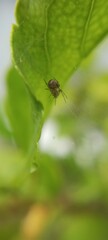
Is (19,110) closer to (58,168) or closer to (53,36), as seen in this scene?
(58,168)

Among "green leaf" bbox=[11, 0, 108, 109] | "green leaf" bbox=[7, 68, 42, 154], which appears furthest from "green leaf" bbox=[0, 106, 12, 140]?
"green leaf" bbox=[11, 0, 108, 109]

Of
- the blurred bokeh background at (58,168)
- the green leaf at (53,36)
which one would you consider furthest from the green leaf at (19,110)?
the green leaf at (53,36)

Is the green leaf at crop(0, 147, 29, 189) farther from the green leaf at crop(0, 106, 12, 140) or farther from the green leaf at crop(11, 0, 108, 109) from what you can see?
the green leaf at crop(11, 0, 108, 109)

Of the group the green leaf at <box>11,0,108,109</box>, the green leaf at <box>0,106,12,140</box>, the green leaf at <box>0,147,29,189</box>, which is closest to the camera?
the green leaf at <box>11,0,108,109</box>

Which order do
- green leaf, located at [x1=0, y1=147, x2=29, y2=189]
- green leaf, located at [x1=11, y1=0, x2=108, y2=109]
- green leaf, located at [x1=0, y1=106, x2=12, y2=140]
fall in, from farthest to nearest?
green leaf, located at [x1=0, y1=106, x2=12, y2=140]
green leaf, located at [x1=0, y1=147, x2=29, y2=189]
green leaf, located at [x1=11, y1=0, x2=108, y2=109]

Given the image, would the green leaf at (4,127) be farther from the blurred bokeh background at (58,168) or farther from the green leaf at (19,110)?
the green leaf at (19,110)

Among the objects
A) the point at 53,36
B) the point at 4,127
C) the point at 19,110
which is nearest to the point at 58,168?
the point at 4,127
